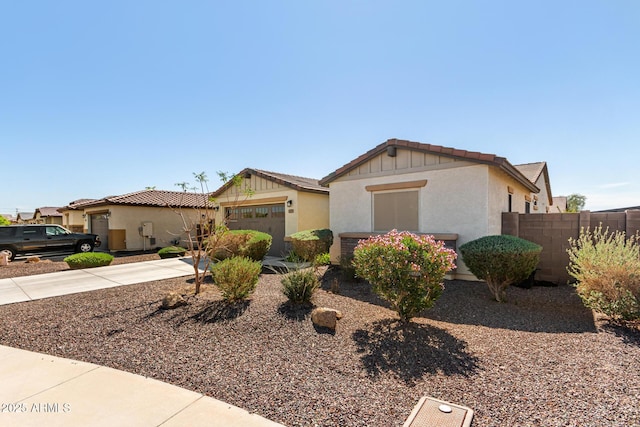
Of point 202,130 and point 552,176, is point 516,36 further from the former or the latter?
point 552,176

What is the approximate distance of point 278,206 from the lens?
1423 centimetres

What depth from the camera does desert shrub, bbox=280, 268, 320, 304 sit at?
18.7ft

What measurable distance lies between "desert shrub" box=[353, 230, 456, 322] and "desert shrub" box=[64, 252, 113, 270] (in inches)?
440

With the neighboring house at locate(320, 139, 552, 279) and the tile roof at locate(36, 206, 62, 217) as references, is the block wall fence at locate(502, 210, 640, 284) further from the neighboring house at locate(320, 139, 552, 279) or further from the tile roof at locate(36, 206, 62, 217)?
the tile roof at locate(36, 206, 62, 217)

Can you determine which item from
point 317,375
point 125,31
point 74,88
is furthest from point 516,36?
point 74,88

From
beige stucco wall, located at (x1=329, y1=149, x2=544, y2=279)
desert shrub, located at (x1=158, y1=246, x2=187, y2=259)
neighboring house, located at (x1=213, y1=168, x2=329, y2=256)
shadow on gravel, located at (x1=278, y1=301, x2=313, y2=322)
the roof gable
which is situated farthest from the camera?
the roof gable

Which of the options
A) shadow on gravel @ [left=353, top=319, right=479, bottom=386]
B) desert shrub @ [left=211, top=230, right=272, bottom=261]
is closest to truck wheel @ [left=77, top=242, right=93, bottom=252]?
desert shrub @ [left=211, top=230, right=272, bottom=261]

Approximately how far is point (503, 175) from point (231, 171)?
8.38 metres

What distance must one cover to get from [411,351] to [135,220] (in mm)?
20015

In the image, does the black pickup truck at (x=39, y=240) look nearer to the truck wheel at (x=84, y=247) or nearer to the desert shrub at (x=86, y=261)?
the truck wheel at (x=84, y=247)

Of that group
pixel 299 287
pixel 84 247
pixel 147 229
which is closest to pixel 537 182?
pixel 299 287

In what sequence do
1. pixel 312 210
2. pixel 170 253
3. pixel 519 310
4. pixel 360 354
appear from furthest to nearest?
pixel 170 253 → pixel 312 210 → pixel 519 310 → pixel 360 354

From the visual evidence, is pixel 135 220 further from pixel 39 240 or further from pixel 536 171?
pixel 536 171

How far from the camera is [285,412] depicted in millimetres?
2859
